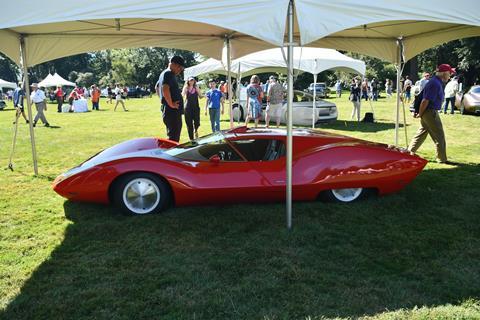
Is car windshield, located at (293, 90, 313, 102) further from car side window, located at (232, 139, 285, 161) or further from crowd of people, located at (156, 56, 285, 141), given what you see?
car side window, located at (232, 139, 285, 161)

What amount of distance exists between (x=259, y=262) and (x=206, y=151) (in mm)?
1792

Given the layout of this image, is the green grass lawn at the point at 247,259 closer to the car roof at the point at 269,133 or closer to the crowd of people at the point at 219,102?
the car roof at the point at 269,133

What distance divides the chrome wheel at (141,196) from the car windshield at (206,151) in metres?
0.49

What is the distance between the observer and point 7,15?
386 centimetres

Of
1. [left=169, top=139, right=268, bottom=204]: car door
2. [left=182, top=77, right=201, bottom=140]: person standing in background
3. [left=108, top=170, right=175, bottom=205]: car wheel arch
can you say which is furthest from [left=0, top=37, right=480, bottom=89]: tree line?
[left=108, top=170, right=175, bottom=205]: car wheel arch

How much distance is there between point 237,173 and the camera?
15.9 ft

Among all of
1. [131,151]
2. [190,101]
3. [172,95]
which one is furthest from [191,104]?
[131,151]

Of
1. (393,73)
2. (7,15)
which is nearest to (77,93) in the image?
(7,15)

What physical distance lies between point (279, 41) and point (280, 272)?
6.94ft

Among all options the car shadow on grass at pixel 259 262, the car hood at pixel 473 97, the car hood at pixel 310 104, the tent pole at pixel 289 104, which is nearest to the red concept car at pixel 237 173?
the car shadow on grass at pixel 259 262

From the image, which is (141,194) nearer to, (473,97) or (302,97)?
(302,97)

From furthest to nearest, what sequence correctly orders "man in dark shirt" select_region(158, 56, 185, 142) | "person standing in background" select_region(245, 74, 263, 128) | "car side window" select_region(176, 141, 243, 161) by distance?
"person standing in background" select_region(245, 74, 263, 128) → "man in dark shirt" select_region(158, 56, 185, 142) → "car side window" select_region(176, 141, 243, 161)

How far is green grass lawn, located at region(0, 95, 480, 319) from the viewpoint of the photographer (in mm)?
3023

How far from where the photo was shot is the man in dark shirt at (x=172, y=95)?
266 inches
